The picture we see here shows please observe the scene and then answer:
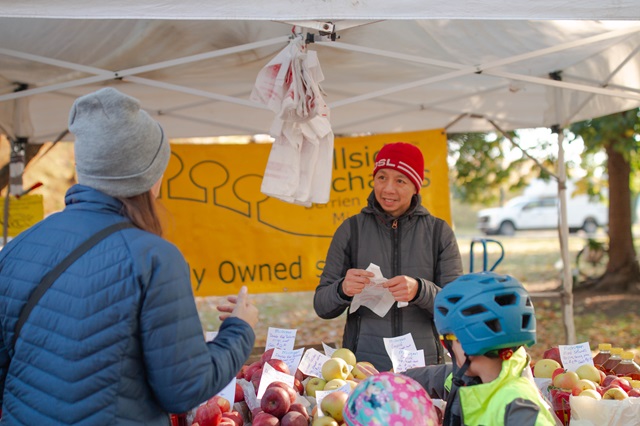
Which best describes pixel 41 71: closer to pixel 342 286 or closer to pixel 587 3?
pixel 342 286

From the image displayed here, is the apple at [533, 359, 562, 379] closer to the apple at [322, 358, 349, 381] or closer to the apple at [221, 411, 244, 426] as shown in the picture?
the apple at [322, 358, 349, 381]

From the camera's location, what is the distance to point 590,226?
79.5ft

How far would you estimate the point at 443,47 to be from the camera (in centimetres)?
425

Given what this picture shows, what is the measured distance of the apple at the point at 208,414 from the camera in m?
2.36

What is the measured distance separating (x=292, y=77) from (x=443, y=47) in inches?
58.9

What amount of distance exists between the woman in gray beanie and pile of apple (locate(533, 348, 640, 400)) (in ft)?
5.13

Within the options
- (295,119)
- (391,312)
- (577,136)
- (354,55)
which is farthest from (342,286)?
(577,136)

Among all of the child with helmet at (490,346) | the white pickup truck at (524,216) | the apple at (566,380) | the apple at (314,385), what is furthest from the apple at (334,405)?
the white pickup truck at (524,216)

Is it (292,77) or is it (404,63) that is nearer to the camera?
(292,77)

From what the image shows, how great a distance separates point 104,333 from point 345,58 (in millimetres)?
3229

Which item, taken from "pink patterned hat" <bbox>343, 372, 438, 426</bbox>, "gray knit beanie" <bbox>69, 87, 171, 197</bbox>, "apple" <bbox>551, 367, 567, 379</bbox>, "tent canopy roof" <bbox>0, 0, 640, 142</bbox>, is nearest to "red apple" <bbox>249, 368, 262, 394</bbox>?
"pink patterned hat" <bbox>343, 372, 438, 426</bbox>

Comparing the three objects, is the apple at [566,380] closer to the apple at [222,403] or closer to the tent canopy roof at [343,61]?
the apple at [222,403]

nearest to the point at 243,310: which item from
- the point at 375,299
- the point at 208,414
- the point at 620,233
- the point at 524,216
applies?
the point at 208,414

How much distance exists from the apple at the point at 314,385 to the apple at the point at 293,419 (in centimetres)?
25
